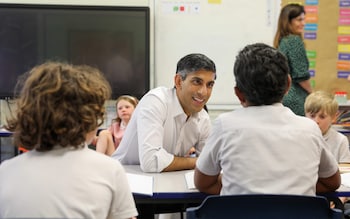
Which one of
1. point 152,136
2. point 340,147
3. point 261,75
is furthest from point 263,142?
point 340,147

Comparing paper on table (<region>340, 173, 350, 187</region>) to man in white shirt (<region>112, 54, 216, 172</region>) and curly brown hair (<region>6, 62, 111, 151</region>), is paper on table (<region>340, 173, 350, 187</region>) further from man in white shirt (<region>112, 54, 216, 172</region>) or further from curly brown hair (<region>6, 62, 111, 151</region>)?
curly brown hair (<region>6, 62, 111, 151</region>)

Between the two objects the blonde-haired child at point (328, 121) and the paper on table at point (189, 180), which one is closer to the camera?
the paper on table at point (189, 180)

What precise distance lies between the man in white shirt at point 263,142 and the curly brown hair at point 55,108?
0.49 m

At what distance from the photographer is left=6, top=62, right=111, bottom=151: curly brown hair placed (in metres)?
1.14

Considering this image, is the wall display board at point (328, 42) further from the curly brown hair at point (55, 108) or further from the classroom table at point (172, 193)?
the curly brown hair at point (55, 108)

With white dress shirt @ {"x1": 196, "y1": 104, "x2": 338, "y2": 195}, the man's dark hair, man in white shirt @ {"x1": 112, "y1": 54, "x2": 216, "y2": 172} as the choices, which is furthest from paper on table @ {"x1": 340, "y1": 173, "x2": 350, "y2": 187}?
man in white shirt @ {"x1": 112, "y1": 54, "x2": 216, "y2": 172}

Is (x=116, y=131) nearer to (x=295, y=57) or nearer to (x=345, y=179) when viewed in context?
(x=295, y=57)

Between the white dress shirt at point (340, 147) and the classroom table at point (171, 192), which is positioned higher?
the classroom table at point (171, 192)

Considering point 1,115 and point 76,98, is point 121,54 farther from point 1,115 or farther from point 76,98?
point 76,98

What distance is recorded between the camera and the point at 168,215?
7.73ft

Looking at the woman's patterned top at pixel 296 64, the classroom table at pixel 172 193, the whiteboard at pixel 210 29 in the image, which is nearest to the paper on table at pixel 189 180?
the classroom table at pixel 172 193

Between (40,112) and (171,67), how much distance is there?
3.24 m

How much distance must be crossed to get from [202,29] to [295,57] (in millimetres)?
1160

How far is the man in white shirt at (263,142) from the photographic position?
139cm
